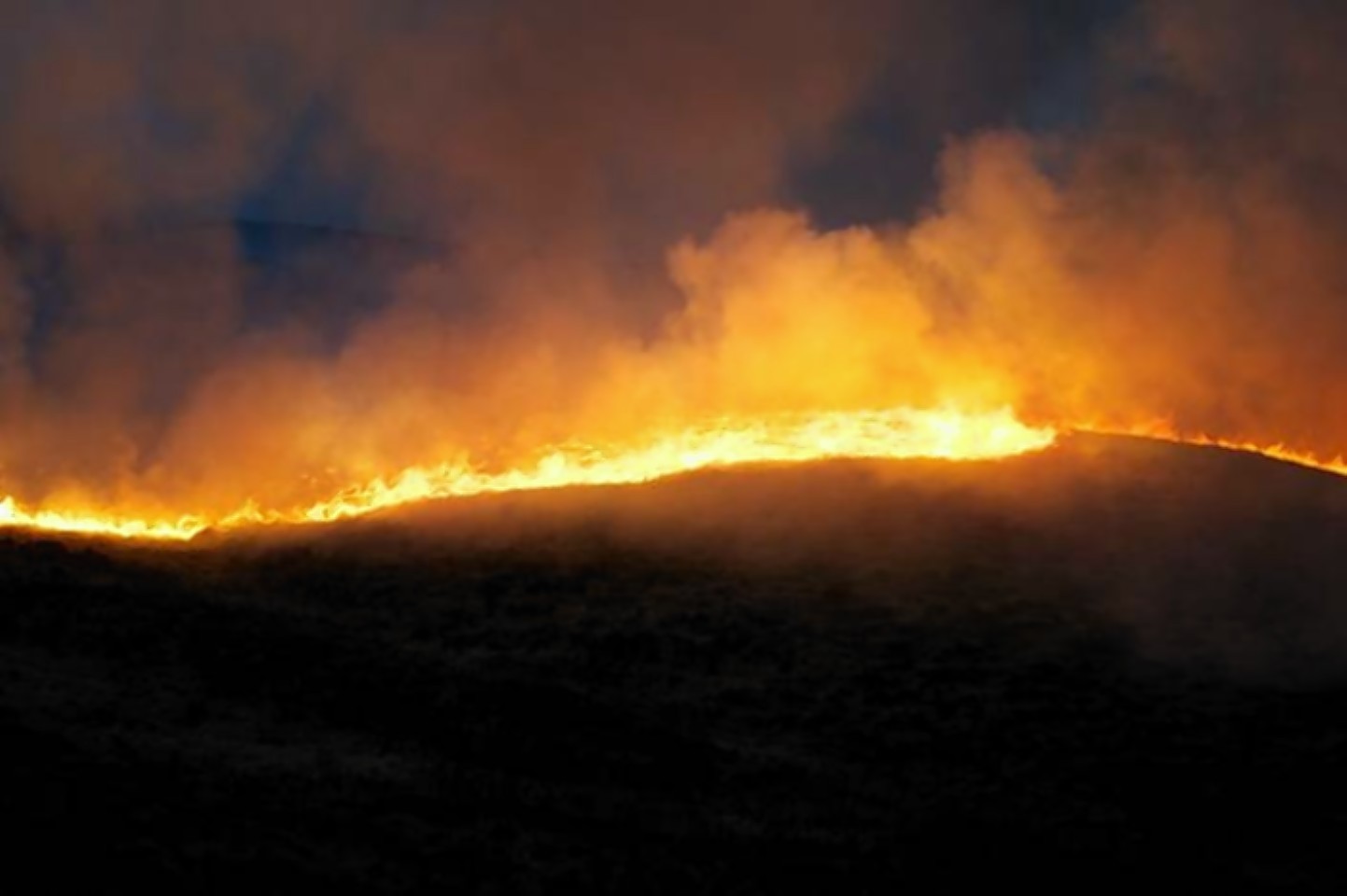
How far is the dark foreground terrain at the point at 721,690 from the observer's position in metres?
13.1

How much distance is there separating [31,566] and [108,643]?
371cm

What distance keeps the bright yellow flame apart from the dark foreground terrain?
4.07 ft

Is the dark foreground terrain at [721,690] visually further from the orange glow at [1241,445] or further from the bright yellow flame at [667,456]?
the orange glow at [1241,445]

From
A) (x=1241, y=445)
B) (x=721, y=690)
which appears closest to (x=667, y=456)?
(x=721, y=690)

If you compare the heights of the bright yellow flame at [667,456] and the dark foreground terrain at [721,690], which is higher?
the bright yellow flame at [667,456]

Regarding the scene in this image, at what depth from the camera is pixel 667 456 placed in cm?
3108

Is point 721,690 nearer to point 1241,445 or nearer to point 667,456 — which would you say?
point 667,456

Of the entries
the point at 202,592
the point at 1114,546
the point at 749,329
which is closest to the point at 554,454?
the point at 749,329

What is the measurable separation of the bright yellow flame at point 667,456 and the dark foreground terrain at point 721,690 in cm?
124

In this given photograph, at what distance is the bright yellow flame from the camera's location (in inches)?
1092

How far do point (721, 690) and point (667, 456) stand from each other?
11.4m

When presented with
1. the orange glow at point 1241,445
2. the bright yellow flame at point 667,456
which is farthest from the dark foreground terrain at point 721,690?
the orange glow at point 1241,445

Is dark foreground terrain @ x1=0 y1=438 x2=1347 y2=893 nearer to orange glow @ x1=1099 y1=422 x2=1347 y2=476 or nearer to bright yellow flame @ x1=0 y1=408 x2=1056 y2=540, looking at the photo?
bright yellow flame @ x1=0 y1=408 x2=1056 y2=540

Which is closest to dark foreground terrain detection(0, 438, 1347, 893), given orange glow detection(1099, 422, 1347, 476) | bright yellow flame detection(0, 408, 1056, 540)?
bright yellow flame detection(0, 408, 1056, 540)
